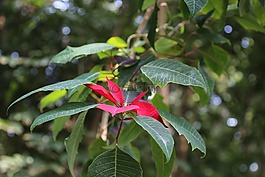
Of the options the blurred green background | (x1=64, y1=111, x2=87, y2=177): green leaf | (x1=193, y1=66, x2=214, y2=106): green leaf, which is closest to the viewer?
(x1=64, y1=111, x2=87, y2=177): green leaf

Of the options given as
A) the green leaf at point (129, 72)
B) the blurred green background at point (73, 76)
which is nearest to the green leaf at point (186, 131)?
the green leaf at point (129, 72)

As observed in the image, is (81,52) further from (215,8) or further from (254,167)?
(254,167)

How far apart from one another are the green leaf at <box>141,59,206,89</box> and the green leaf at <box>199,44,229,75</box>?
0.68 ft

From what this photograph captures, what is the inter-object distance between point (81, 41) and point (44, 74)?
0.28m

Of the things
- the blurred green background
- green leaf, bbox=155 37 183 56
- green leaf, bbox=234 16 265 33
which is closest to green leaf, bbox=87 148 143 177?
green leaf, bbox=155 37 183 56

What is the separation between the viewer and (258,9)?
2.42 ft

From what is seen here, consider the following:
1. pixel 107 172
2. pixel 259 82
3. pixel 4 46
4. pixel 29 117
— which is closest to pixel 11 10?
pixel 4 46

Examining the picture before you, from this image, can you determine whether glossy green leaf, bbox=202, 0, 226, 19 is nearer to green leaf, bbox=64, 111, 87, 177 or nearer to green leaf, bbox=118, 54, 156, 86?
green leaf, bbox=118, 54, 156, 86

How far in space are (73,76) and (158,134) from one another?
58.2 inches

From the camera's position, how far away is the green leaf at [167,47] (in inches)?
29.0

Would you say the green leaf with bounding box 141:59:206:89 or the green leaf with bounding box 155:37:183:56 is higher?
the green leaf with bounding box 141:59:206:89

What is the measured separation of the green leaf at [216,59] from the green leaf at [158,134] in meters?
0.32

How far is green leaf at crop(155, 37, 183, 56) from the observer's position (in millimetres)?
736

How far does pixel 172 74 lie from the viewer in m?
0.53
